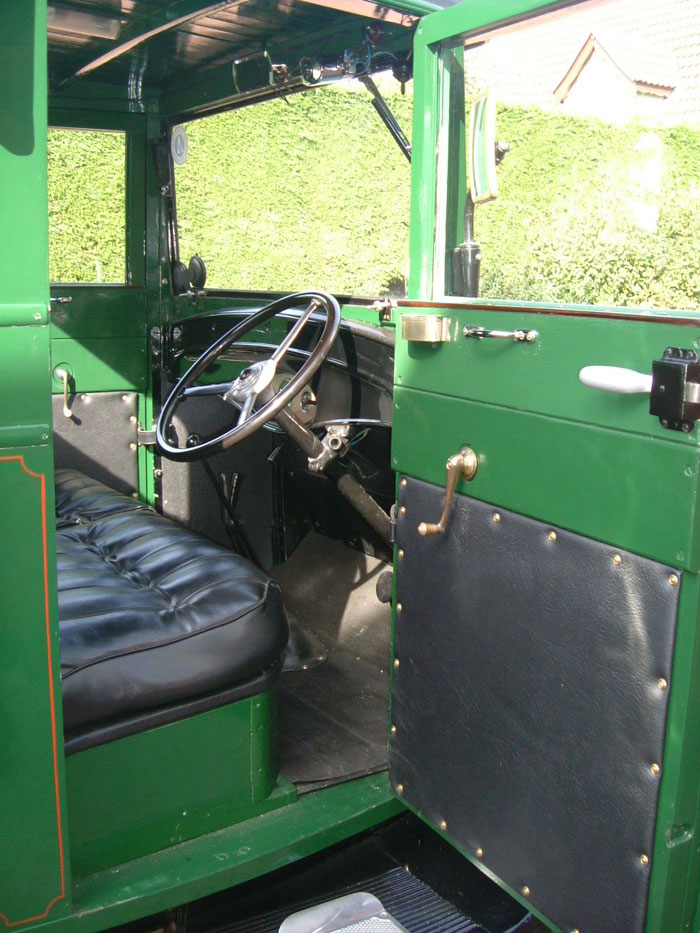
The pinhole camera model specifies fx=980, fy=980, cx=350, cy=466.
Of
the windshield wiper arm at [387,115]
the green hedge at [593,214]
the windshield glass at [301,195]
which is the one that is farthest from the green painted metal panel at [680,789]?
the windshield wiper arm at [387,115]

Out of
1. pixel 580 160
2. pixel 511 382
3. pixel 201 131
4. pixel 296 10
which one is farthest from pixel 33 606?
pixel 201 131

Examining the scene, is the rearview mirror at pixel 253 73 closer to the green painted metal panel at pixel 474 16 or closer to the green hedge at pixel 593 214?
the green painted metal panel at pixel 474 16

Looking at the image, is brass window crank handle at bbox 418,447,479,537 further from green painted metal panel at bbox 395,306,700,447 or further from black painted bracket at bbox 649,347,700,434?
black painted bracket at bbox 649,347,700,434

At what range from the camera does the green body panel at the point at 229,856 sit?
1.76 meters

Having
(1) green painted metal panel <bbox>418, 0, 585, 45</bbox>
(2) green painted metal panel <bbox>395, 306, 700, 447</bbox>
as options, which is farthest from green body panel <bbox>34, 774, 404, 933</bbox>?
(1) green painted metal panel <bbox>418, 0, 585, 45</bbox>

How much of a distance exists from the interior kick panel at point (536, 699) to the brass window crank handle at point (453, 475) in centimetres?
3

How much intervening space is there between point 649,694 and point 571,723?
18 cm

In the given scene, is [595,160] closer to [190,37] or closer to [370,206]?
[370,206]

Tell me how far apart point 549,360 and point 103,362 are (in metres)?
2.18

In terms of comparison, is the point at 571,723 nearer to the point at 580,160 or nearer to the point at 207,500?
the point at 580,160

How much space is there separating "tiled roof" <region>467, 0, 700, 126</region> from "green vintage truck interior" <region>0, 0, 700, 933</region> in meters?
0.05

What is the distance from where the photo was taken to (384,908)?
186cm

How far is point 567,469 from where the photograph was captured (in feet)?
5.12

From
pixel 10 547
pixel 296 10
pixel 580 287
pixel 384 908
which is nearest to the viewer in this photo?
pixel 10 547
